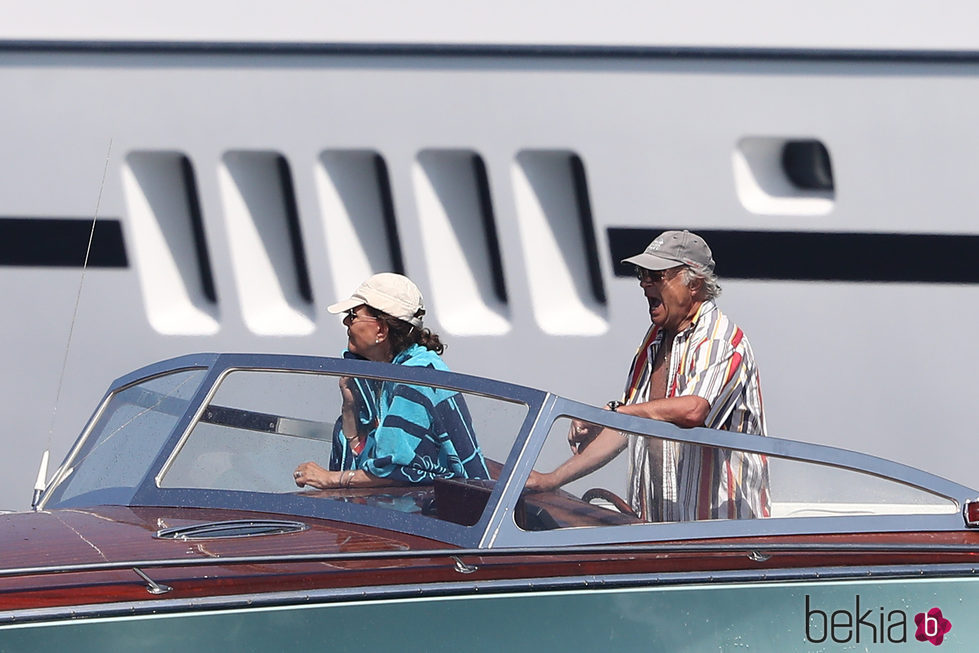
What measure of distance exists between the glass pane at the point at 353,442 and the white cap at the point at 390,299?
31 cm

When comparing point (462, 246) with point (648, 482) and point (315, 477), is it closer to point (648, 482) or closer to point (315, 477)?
point (315, 477)

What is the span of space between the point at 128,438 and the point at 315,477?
1.67 feet

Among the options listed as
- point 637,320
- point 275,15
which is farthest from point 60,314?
point 637,320

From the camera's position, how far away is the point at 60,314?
4625 millimetres

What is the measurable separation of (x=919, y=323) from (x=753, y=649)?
2382 mm

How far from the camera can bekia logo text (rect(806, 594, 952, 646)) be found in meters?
2.28

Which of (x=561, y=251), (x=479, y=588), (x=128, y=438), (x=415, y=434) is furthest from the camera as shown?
(x=561, y=251)

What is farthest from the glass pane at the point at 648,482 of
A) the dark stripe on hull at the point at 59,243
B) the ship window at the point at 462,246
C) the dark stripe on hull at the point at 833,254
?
the dark stripe on hull at the point at 59,243

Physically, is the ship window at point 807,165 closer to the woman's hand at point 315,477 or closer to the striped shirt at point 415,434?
the striped shirt at point 415,434

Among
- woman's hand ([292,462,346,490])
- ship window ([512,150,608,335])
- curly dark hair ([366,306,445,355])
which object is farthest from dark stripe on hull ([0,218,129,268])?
woman's hand ([292,462,346,490])

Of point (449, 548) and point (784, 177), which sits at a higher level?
point (784, 177)

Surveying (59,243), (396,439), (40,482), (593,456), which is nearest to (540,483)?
(593,456)

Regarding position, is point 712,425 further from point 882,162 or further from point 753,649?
point 882,162

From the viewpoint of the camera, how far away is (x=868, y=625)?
90.7 inches
